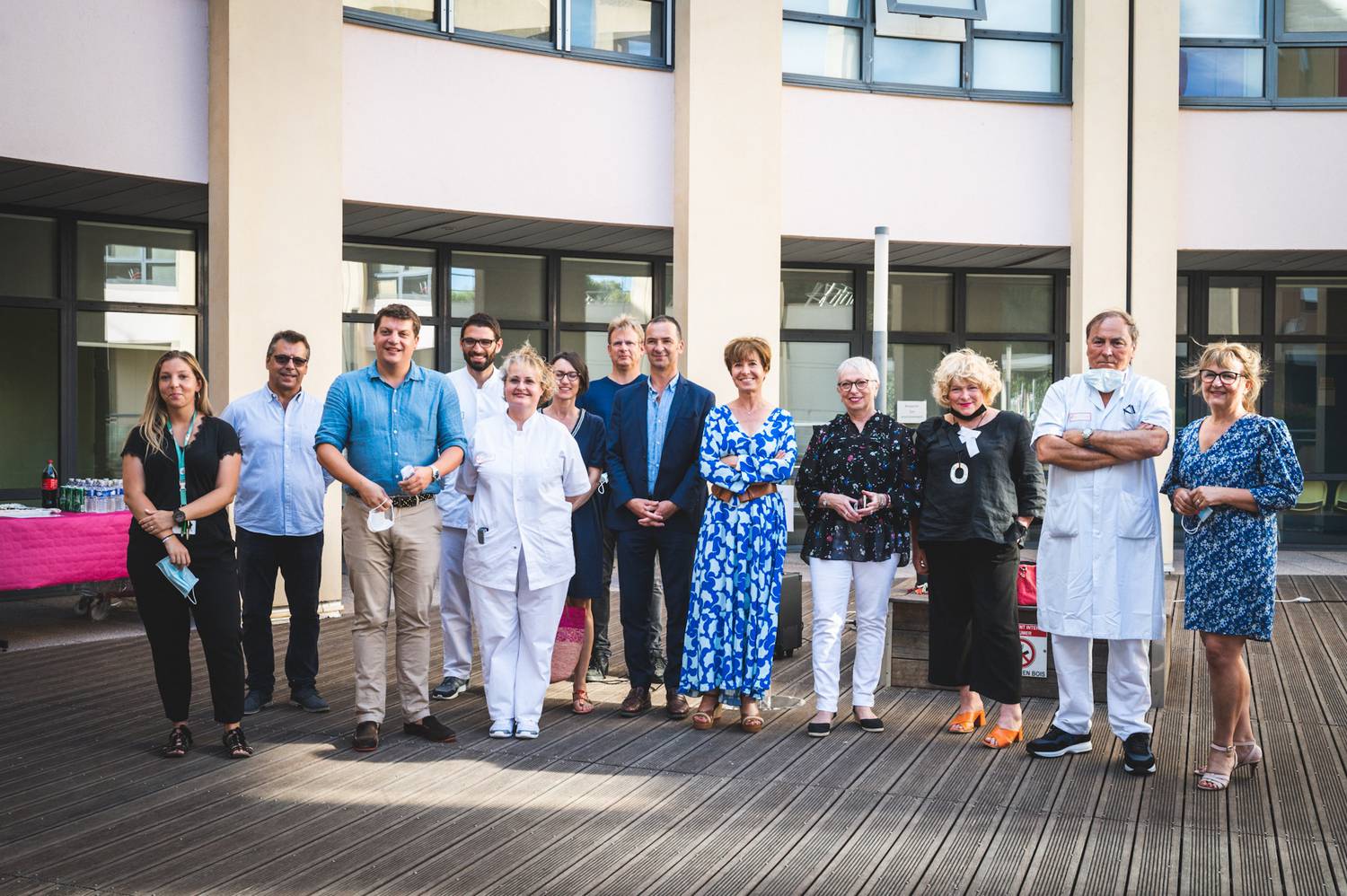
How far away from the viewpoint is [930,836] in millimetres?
4254

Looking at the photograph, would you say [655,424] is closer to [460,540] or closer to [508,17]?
[460,540]

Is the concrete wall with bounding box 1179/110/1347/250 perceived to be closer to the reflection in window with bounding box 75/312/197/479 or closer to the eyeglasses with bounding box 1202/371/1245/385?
the eyeglasses with bounding box 1202/371/1245/385

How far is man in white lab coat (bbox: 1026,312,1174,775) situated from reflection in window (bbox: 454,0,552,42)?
6199mm

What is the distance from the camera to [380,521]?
5250mm

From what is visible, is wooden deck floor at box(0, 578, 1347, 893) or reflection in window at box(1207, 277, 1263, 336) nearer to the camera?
wooden deck floor at box(0, 578, 1347, 893)

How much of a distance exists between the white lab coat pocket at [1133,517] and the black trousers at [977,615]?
0.53 meters

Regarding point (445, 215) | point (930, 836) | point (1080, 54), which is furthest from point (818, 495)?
point (1080, 54)

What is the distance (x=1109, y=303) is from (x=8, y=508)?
8.99 metres

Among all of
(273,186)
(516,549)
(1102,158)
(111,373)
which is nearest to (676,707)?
(516,549)

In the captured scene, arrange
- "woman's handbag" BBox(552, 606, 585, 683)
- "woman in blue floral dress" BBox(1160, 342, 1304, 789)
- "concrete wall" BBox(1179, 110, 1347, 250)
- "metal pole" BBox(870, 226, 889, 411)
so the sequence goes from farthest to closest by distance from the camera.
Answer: "concrete wall" BBox(1179, 110, 1347, 250)
"metal pole" BBox(870, 226, 889, 411)
"woman's handbag" BBox(552, 606, 585, 683)
"woman in blue floral dress" BBox(1160, 342, 1304, 789)

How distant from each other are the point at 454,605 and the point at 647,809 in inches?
87.9

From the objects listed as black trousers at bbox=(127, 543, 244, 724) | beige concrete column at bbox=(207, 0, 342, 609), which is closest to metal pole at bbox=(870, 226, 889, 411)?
beige concrete column at bbox=(207, 0, 342, 609)

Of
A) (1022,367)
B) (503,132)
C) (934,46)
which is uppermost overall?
(934,46)

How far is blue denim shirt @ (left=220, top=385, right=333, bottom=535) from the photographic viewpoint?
20.4 ft
